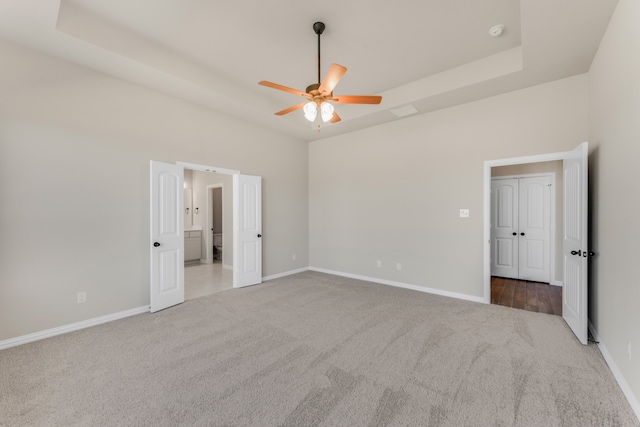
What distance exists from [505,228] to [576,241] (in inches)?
113

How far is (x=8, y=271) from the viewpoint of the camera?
2.69 m

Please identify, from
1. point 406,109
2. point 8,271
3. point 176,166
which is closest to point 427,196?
point 406,109

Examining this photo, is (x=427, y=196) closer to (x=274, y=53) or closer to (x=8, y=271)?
(x=274, y=53)

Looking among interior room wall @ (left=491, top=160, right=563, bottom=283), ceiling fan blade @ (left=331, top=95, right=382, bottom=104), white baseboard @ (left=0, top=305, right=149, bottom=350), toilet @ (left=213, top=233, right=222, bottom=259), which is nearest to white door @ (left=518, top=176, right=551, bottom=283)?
interior room wall @ (left=491, top=160, right=563, bottom=283)

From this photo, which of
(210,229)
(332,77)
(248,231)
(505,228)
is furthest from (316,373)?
(210,229)

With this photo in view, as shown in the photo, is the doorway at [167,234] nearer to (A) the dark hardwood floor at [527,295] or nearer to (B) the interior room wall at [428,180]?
(B) the interior room wall at [428,180]

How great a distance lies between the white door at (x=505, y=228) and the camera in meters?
5.36

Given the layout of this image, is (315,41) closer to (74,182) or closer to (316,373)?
(74,182)

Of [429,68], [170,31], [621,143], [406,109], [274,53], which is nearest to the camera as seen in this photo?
[621,143]

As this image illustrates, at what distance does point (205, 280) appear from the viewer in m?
5.34

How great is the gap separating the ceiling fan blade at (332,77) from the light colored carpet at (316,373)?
2561 mm

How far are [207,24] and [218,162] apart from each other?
83.9 inches

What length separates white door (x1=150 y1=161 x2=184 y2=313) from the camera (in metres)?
3.63

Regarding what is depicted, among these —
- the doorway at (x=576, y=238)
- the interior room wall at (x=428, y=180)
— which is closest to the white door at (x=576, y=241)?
the doorway at (x=576, y=238)
